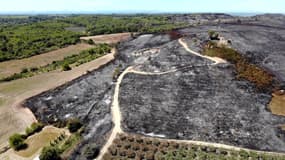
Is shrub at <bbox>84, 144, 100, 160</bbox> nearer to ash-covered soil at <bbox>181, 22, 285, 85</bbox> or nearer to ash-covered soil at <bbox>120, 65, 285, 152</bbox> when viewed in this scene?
ash-covered soil at <bbox>120, 65, 285, 152</bbox>

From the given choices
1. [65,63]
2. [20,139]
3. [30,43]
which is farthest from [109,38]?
[20,139]

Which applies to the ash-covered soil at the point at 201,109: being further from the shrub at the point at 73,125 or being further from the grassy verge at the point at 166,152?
the shrub at the point at 73,125

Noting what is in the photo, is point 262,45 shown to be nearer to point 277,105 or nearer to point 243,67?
point 243,67

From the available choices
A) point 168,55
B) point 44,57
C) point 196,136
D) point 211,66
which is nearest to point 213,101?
point 196,136

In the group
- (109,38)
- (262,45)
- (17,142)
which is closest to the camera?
(17,142)

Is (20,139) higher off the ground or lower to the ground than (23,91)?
higher

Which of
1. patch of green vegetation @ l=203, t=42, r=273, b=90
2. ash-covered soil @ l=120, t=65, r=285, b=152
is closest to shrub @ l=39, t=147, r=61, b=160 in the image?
ash-covered soil @ l=120, t=65, r=285, b=152

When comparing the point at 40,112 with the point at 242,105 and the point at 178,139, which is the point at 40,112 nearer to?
the point at 178,139
